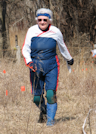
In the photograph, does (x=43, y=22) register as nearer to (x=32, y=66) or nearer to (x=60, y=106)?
(x=32, y=66)

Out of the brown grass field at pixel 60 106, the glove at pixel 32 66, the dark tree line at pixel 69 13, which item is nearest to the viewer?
the brown grass field at pixel 60 106

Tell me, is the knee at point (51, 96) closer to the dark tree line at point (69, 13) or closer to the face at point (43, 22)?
the face at point (43, 22)

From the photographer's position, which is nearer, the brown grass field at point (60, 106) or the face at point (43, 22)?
the brown grass field at point (60, 106)

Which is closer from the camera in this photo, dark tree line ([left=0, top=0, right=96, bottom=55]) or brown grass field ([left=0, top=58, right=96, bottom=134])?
brown grass field ([left=0, top=58, right=96, bottom=134])

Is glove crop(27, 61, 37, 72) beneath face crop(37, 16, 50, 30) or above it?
beneath

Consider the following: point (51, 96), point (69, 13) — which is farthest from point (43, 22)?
point (69, 13)

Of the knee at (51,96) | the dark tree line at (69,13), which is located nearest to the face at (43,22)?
the knee at (51,96)

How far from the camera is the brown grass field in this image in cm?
349

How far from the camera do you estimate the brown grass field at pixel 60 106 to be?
3493mm

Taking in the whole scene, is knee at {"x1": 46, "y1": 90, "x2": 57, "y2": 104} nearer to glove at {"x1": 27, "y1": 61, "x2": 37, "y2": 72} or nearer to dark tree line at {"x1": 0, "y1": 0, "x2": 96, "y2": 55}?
glove at {"x1": 27, "y1": 61, "x2": 37, "y2": 72}

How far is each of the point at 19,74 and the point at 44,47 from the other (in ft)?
10.9

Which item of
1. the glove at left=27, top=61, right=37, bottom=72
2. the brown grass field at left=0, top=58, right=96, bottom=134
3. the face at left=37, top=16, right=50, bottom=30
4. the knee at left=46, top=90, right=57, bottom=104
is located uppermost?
the face at left=37, top=16, right=50, bottom=30

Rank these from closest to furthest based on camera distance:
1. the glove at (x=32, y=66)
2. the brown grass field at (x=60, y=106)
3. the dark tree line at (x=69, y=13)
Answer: the brown grass field at (x=60, y=106)
the glove at (x=32, y=66)
the dark tree line at (x=69, y=13)

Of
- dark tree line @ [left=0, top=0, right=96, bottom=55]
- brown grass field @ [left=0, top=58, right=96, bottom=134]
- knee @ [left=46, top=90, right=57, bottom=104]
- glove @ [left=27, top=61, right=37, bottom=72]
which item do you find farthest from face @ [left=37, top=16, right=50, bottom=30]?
A: dark tree line @ [left=0, top=0, right=96, bottom=55]
